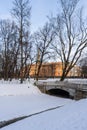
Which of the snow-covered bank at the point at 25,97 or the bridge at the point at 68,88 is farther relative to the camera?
the bridge at the point at 68,88

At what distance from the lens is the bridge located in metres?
35.5

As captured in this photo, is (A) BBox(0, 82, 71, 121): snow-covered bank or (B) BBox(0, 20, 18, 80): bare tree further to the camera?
(B) BBox(0, 20, 18, 80): bare tree

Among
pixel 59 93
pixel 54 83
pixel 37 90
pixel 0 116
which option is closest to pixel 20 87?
pixel 37 90

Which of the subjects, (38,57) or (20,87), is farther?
(38,57)

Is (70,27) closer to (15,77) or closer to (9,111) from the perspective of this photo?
(15,77)

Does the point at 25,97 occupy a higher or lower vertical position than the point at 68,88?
lower

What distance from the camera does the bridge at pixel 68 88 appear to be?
35.5 metres

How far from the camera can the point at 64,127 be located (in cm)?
1248

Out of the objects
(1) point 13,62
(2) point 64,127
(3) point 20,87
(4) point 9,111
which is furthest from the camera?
(1) point 13,62

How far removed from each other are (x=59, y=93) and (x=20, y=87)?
35.0 ft

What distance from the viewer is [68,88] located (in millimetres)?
39000

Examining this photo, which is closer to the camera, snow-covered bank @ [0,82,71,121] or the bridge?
snow-covered bank @ [0,82,71,121]

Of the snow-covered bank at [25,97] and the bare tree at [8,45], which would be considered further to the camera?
the bare tree at [8,45]

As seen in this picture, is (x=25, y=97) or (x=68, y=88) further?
(x=68, y=88)
